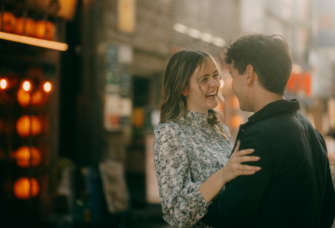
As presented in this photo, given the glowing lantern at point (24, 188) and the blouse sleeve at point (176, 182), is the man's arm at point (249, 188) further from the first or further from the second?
the glowing lantern at point (24, 188)

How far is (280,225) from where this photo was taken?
153 centimetres

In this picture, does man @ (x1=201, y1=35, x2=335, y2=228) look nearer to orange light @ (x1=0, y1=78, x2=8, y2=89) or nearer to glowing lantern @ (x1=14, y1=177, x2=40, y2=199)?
orange light @ (x1=0, y1=78, x2=8, y2=89)

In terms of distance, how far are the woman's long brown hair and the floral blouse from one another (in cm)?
8

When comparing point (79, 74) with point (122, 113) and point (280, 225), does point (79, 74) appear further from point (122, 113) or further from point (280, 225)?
point (280, 225)

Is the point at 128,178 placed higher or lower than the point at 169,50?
lower

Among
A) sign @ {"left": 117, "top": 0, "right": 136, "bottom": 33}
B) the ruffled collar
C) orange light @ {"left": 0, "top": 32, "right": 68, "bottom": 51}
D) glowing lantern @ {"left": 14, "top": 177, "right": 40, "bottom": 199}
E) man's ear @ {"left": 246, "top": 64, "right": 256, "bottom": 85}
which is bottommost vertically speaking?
glowing lantern @ {"left": 14, "top": 177, "right": 40, "bottom": 199}

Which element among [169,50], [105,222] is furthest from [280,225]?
[169,50]

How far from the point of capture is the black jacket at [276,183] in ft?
4.97

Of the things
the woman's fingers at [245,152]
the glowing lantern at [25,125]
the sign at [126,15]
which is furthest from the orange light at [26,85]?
the woman's fingers at [245,152]

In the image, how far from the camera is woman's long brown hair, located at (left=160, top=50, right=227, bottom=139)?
7.30 feet

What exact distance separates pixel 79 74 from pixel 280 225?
634 cm

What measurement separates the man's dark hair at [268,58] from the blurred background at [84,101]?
82 centimetres

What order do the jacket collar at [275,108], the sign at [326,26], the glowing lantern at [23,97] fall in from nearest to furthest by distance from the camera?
the jacket collar at [275,108] < the glowing lantern at [23,97] < the sign at [326,26]

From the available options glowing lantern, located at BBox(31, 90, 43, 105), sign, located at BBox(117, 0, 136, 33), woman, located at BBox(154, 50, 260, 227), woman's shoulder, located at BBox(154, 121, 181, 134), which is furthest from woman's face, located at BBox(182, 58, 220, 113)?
sign, located at BBox(117, 0, 136, 33)
